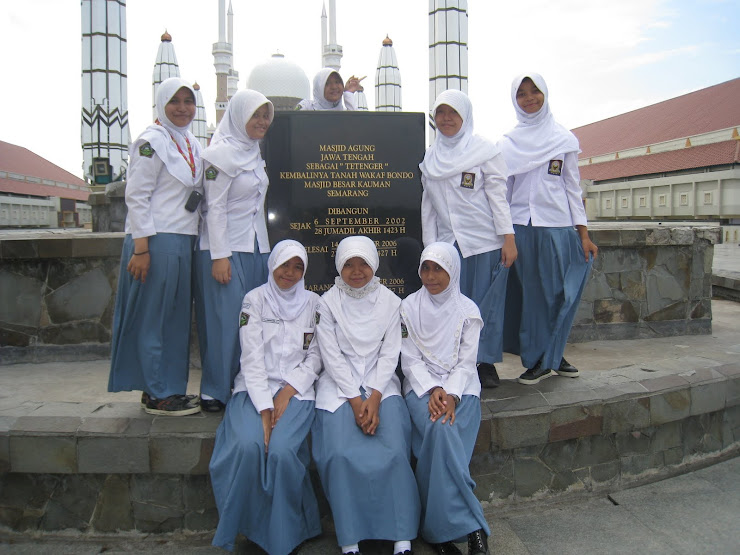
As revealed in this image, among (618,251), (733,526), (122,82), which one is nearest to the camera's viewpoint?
(733,526)

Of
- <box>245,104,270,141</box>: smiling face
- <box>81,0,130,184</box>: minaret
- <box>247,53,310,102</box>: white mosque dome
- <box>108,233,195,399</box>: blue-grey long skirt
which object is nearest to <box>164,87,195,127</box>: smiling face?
<box>245,104,270,141</box>: smiling face

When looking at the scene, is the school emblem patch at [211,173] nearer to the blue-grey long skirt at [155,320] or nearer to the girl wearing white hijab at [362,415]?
the blue-grey long skirt at [155,320]

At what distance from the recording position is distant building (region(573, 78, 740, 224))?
14688 millimetres

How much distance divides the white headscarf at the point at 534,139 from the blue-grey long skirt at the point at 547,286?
1.21 ft

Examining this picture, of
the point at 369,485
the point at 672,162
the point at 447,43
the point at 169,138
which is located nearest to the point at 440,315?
the point at 369,485

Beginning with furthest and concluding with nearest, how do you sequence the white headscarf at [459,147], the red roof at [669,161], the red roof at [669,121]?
the red roof at [669,121], the red roof at [669,161], the white headscarf at [459,147]

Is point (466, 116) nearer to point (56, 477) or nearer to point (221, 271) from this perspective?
point (221, 271)

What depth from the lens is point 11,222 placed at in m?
17.5

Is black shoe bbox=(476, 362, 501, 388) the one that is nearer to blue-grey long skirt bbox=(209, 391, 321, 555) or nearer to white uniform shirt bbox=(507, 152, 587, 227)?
white uniform shirt bbox=(507, 152, 587, 227)

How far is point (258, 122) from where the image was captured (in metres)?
2.83

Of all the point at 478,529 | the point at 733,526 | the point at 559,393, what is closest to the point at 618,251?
the point at 559,393

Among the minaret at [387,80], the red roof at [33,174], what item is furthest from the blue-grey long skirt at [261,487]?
the minaret at [387,80]

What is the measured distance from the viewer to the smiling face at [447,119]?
3.08m

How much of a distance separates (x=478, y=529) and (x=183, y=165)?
6.64 ft
